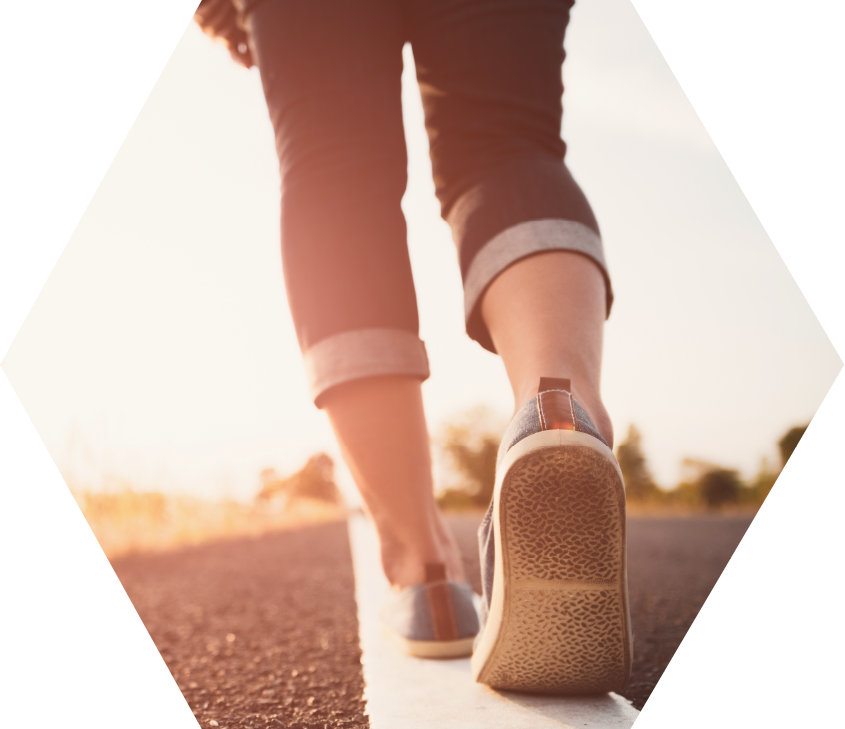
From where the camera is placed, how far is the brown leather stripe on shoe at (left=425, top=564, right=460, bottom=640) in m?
0.85

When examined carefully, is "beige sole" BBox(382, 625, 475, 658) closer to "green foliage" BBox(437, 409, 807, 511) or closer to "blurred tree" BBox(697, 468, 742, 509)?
"green foliage" BBox(437, 409, 807, 511)

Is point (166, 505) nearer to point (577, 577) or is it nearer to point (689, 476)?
point (689, 476)

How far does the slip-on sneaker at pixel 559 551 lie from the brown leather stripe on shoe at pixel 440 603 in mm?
244

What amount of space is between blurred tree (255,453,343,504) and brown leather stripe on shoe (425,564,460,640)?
1.04 ft

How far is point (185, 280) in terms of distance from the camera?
1.31 metres

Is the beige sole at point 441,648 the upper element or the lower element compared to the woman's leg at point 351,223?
lower

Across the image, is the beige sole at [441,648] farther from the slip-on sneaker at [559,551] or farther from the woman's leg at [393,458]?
the slip-on sneaker at [559,551]

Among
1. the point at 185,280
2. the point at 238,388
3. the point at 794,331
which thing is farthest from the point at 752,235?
the point at 185,280

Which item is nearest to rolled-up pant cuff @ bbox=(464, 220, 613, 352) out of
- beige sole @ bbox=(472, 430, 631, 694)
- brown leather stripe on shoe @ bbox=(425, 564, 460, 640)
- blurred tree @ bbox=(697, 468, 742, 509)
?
beige sole @ bbox=(472, 430, 631, 694)

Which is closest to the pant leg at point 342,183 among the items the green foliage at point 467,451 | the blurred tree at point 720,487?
the green foliage at point 467,451

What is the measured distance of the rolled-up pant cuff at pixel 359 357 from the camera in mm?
733

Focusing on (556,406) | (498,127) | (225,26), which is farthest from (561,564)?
(225,26)

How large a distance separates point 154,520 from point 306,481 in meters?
1.77

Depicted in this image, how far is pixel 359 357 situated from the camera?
73cm
